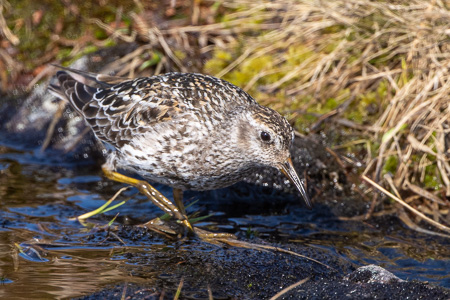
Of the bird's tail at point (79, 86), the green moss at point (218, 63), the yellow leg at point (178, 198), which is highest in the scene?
the green moss at point (218, 63)

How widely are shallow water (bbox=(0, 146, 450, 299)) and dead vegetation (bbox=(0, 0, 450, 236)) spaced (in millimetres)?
502

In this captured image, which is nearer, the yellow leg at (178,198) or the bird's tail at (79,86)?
the yellow leg at (178,198)

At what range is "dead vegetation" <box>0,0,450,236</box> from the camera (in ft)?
21.7

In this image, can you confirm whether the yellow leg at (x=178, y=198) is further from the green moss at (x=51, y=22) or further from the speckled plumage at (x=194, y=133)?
the green moss at (x=51, y=22)

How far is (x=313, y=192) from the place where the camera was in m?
6.83

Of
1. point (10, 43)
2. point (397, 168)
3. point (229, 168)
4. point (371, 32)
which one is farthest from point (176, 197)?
point (10, 43)

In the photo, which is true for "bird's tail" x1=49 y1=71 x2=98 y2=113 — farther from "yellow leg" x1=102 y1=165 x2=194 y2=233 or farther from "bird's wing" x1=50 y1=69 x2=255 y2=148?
"yellow leg" x1=102 y1=165 x2=194 y2=233

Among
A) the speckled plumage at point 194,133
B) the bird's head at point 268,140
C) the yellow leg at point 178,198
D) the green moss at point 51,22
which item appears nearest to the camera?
the bird's head at point 268,140

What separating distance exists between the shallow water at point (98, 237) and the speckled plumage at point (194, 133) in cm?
66

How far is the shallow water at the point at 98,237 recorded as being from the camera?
4711mm

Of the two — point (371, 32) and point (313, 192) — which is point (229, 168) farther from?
point (371, 32)

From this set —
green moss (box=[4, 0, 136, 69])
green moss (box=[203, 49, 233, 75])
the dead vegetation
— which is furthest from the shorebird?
green moss (box=[4, 0, 136, 69])

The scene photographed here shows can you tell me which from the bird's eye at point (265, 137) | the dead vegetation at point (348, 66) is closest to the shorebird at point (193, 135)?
the bird's eye at point (265, 137)

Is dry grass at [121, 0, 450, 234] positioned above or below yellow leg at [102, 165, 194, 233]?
above
